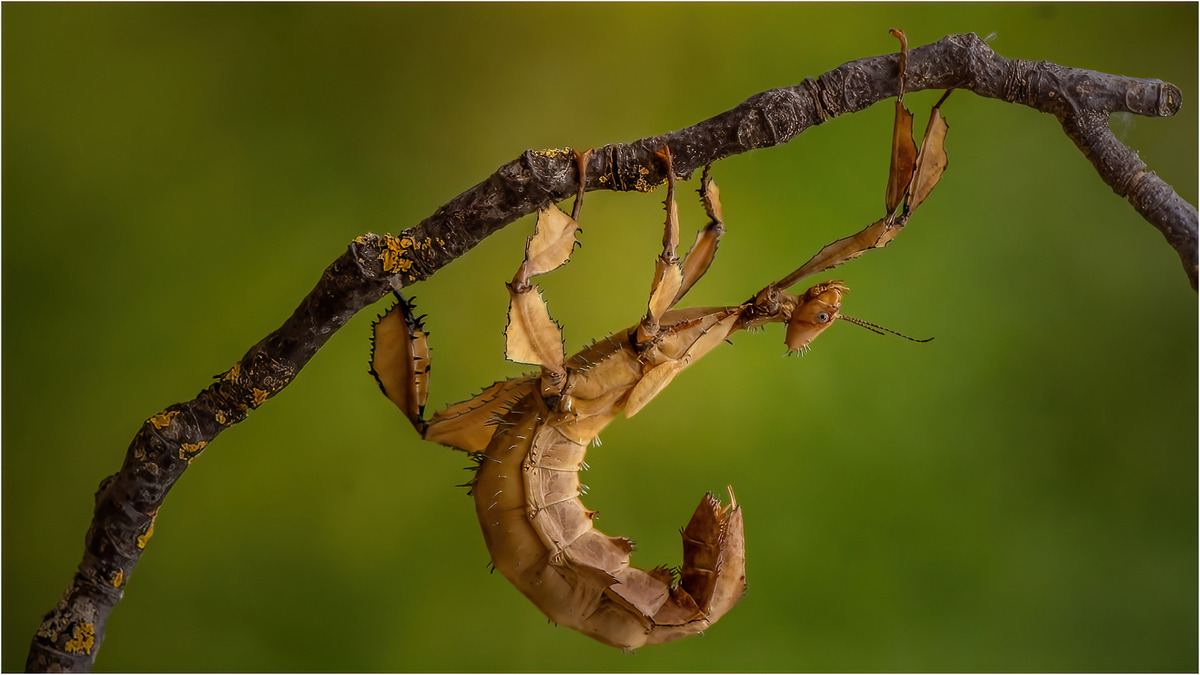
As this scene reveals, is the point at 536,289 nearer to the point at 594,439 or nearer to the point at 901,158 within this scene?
the point at 594,439

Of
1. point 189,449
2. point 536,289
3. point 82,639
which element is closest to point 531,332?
point 536,289

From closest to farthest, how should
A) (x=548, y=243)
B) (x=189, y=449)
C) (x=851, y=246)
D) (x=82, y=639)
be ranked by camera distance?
1. (x=548, y=243)
2. (x=851, y=246)
3. (x=189, y=449)
4. (x=82, y=639)

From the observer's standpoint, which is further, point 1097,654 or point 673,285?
point 1097,654

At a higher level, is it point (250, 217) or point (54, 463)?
point (250, 217)

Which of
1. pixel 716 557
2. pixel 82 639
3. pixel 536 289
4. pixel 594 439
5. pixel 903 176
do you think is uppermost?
pixel 903 176

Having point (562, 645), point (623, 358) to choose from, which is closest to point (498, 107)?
point (623, 358)

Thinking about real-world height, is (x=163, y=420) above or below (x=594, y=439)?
above

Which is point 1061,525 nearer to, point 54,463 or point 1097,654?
point 1097,654
